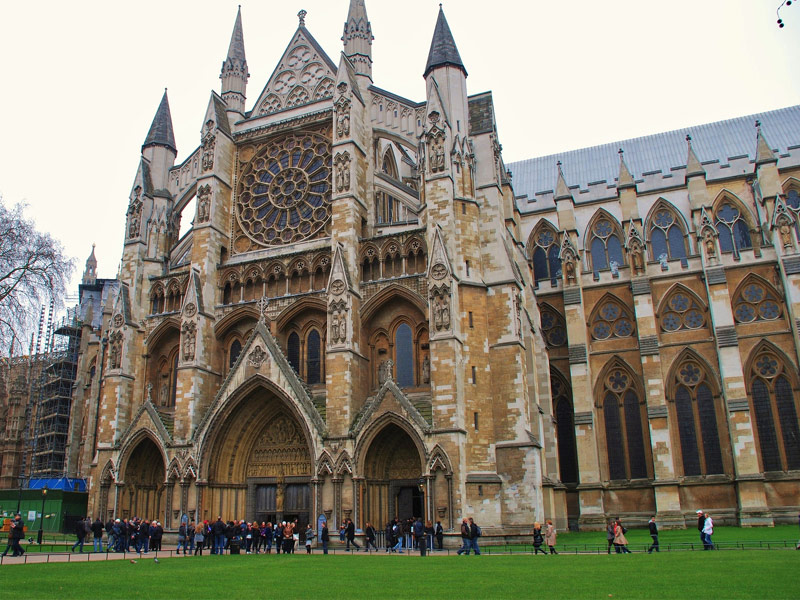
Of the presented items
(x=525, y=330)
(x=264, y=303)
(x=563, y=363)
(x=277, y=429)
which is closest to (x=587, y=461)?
(x=563, y=363)

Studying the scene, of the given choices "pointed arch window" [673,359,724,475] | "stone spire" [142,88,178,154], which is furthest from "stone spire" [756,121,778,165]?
"stone spire" [142,88,178,154]

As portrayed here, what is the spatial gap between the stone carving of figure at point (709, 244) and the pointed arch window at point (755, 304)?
214cm

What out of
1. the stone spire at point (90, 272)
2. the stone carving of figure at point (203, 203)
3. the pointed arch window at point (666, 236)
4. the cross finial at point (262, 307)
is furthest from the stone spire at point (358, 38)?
the stone spire at point (90, 272)

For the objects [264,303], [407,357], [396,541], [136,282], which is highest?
[136,282]

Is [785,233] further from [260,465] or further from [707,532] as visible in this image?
[260,465]

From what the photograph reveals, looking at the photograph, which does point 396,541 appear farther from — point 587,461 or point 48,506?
point 48,506

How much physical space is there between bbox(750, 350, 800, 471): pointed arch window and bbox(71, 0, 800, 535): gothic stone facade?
0.31 ft

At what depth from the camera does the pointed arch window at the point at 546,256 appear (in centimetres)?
3859

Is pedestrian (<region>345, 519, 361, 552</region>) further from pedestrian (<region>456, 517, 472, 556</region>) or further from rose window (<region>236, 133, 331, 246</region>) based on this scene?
rose window (<region>236, 133, 331, 246</region>)

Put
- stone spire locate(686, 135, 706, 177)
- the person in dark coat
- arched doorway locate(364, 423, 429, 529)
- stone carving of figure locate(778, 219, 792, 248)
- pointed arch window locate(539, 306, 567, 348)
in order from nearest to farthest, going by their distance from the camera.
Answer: the person in dark coat, arched doorway locate(364, 423, 429, 529), stone carving of figure locate(778, 219, 792, 248), stone spire locate(686, 135, 706, 177), pointed arch window locate(539, 306, 567, 348)

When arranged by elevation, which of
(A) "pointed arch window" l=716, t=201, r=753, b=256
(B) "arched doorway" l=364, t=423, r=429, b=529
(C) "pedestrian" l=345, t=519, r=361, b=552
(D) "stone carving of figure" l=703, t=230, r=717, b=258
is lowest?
(C) "pedestrian" l=345, t=519, r=361, b=552

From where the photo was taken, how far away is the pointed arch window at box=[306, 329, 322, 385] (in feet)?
94.0

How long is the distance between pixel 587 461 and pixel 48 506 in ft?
88.6

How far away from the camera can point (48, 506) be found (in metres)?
35.1
